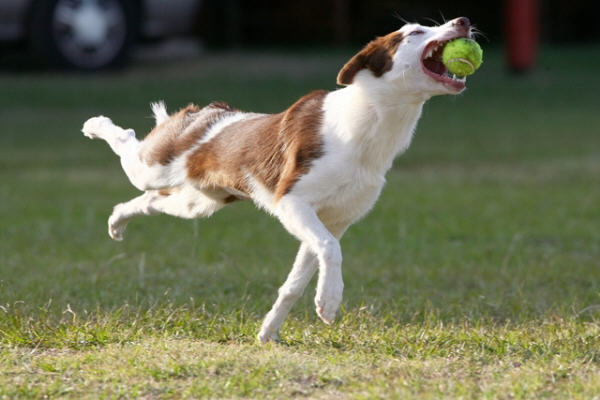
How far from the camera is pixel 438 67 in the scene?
4648 millimetres

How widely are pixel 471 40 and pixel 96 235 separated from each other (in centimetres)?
452

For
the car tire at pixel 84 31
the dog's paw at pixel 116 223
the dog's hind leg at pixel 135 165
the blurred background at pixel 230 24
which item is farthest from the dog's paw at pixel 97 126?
the car tire at pixel 84 31

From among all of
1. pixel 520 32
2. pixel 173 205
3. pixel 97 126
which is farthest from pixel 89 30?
pixel 173 205

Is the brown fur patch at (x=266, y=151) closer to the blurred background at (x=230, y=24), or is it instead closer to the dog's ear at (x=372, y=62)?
the dog's ear at (x=372, y=62)

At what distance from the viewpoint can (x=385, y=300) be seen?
5.90m

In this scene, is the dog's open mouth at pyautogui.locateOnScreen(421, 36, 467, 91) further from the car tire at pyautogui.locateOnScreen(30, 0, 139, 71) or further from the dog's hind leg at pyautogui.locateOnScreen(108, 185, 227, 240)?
the car tire at pyautogui.locateOnScreen(30, 0, 139, 71)

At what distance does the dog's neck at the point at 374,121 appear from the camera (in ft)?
15.2

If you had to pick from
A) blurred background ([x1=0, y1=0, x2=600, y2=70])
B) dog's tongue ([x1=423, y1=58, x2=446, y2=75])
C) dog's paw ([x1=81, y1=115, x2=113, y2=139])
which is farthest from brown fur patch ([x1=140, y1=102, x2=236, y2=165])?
blurred background ([x1=0, y1=0, x2=600, y2=70])

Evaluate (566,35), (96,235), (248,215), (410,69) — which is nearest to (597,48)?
(566,35)

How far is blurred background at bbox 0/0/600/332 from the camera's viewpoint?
635 centimetres

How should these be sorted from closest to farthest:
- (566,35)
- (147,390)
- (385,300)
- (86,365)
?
(147,390) → (86,365) → (385,300) → (566,35)

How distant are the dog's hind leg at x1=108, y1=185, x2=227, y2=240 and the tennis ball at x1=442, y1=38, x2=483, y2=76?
1335 mm

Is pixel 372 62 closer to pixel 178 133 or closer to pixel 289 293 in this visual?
pixel 289 293

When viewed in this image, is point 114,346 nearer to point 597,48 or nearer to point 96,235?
point 96,235
